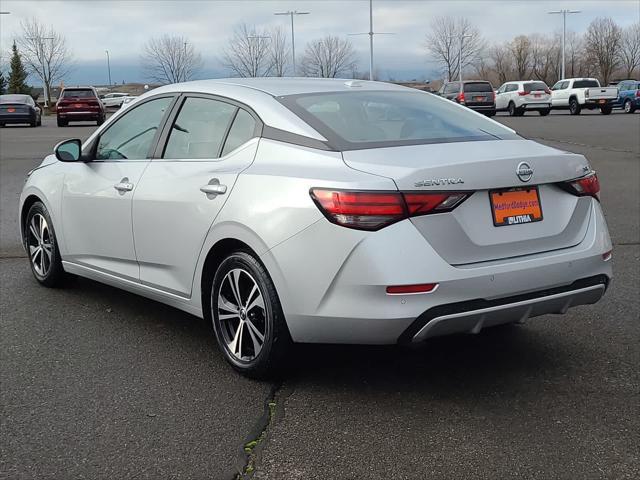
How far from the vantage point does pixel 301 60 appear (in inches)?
2992

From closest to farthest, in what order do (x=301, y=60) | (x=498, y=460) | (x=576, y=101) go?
(x=498, y=460), (x=576, y=101), (x=301, y=60)

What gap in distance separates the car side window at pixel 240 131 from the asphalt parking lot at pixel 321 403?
3.99 feet

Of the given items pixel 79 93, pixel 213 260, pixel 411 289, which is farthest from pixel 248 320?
pixel 79 93

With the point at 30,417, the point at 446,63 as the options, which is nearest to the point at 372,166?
the point at 30,417

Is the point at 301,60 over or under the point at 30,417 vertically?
over

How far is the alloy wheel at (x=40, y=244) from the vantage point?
6039mm

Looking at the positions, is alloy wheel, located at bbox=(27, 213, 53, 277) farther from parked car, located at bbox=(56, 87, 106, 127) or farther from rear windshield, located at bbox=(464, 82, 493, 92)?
rear windshield, located at bbox=(464, 82, 493, 92)

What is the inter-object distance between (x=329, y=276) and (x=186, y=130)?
5.41 ft

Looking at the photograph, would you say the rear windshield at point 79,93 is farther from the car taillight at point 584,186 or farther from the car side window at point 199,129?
the car taillight at point 584,186

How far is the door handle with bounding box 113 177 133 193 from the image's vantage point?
194 inches

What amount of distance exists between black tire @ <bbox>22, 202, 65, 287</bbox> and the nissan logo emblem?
3569 mm

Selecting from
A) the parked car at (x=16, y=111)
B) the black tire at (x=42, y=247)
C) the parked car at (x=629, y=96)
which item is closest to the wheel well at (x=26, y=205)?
the black tire at (x=42, y=247)

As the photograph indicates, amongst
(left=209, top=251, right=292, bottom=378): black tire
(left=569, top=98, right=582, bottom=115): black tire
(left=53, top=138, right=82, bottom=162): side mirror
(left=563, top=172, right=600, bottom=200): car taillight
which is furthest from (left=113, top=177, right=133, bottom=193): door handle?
(left=569, top=98, right=582, bottom=115): black tire

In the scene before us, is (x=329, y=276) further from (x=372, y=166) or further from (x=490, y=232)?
(x=490, y=232)
